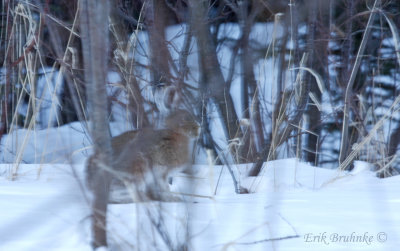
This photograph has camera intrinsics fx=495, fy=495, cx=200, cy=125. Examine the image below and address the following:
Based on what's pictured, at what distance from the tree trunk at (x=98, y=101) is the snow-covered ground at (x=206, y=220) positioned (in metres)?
0.04

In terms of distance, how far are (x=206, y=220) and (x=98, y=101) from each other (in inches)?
23.2

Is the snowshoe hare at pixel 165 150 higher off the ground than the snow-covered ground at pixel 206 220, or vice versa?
the snowshoe hare at pixel 165 150

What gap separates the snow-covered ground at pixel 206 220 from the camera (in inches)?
52.7

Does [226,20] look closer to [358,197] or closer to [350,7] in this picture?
[350,7]

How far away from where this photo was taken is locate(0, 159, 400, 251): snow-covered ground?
1.34 meters

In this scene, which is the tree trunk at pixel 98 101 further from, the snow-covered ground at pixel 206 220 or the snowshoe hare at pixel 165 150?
the snowshoe hare at pixel 165 150

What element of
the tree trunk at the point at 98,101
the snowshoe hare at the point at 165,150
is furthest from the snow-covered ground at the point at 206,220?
the snowshoe hare at the point at 165,150

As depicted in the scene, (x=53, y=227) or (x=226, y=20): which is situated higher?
(x=226, y=20)

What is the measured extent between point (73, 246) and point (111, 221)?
0.41 ft

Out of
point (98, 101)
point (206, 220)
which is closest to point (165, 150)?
point (206, 220)

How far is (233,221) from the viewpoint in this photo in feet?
5.46

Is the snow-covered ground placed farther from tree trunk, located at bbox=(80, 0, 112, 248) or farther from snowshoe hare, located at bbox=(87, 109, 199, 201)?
snowshoe hare, located at bbox=(87, 109, 199, 201)

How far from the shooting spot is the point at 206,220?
1.66m

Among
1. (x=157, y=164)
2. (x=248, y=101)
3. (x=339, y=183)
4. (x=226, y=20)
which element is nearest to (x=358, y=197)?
(x=339, y=183)
